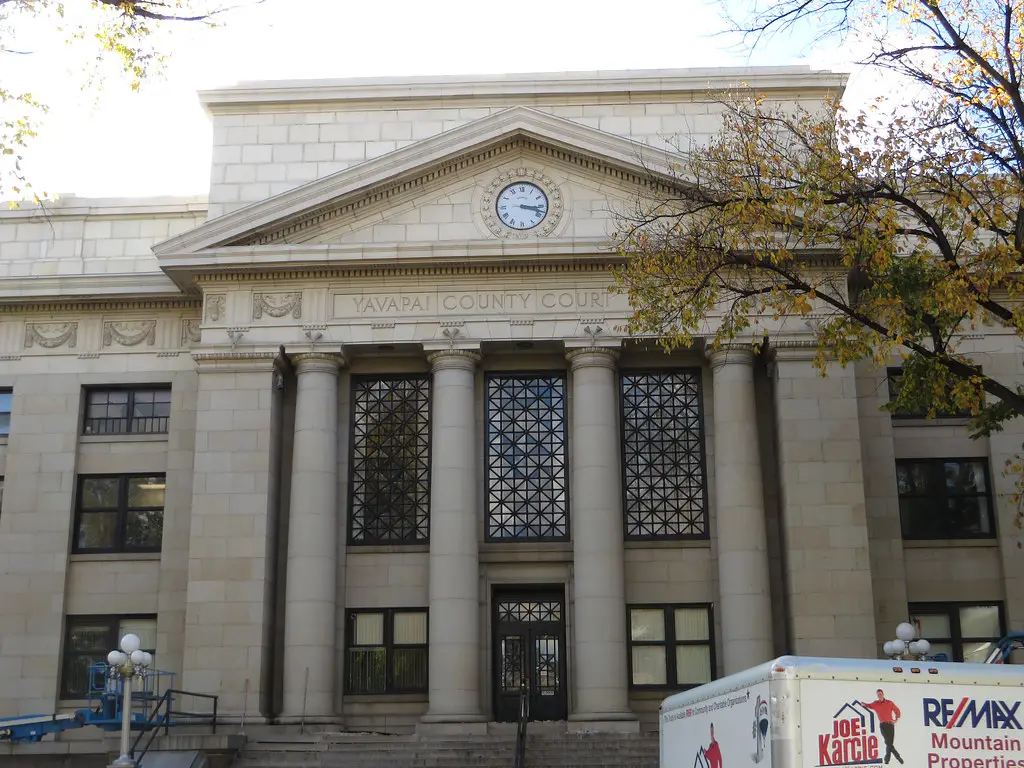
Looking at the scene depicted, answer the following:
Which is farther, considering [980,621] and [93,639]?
[93,639]

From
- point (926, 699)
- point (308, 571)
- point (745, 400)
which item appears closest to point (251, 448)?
point (308, 571)

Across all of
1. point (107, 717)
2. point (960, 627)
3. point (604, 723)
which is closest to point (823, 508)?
point (960, 627)

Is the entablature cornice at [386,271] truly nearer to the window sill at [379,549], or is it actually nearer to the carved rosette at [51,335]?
the carved rosette at [51,335]

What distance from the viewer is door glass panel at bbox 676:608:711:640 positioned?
91.4 ft

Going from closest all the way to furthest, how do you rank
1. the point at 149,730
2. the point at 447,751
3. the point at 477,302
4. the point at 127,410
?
the point at 447,751 < the point at 149,730 < the point at 477,302 < the point at 127,410

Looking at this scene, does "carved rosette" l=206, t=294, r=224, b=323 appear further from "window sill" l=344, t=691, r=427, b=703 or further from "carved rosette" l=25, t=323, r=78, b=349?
"window sill" l=344, t=691, r=427, b=703

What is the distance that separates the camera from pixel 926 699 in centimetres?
1151

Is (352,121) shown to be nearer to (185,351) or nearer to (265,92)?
(265,92)

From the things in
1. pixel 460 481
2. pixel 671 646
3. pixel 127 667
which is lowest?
pixel 127 667

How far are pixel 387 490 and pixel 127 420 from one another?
6.98 metres

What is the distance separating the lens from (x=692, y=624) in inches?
1099

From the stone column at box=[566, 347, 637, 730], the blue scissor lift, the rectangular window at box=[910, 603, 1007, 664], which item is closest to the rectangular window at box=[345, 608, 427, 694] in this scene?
the blue scissor lift

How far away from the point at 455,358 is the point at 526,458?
2.81m

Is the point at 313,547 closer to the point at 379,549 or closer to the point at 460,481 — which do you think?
the point at 379,549
